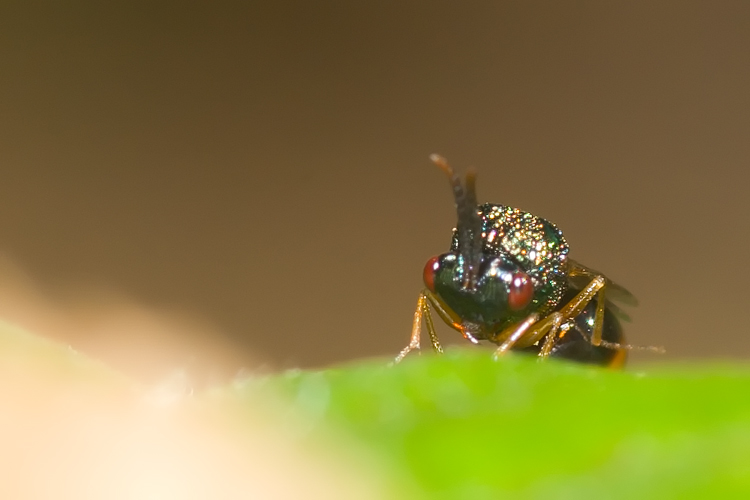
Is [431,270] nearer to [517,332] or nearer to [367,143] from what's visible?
[517,332]

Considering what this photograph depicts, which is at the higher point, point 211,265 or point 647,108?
point 647,108

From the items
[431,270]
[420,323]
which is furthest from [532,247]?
[420,323]

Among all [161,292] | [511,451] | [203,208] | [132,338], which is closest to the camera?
[511,451]

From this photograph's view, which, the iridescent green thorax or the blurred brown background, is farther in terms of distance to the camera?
the blurred brown background

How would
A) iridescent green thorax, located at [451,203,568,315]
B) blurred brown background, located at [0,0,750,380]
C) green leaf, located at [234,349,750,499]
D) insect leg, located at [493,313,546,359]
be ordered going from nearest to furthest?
green leaf, located at [234,349,750,499], insect leg, located at [493,313,546,359], iridescent green thorax, located at [451,203,568,315], blurred brown background, located at [0,0,750,380]

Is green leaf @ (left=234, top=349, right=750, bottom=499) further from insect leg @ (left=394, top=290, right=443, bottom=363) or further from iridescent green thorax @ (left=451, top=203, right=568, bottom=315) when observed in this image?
iridescent green thorax @ (left=451, top=203, right=568, bottom=315)

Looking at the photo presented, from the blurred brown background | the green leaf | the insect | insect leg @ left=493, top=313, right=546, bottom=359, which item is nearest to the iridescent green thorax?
the insect

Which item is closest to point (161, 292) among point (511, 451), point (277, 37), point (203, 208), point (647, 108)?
point (203, 208)

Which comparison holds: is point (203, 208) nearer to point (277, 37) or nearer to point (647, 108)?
point (277, 37)
